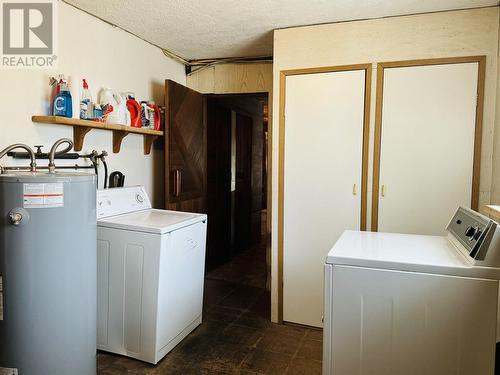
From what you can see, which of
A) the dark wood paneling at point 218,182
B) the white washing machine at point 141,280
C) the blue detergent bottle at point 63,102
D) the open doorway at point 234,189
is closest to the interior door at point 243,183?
the open doorway at point 234,189

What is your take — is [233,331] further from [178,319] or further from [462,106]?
[462,106]

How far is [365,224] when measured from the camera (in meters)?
2.81

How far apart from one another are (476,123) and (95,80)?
2659 millimetres

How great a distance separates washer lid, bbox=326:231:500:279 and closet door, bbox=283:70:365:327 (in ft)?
2.89

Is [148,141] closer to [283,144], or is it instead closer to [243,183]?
[283,144]

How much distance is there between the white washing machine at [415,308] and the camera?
1.49 metres

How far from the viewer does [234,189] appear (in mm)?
5066

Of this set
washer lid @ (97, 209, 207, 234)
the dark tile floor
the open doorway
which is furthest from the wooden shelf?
the dark tile floor

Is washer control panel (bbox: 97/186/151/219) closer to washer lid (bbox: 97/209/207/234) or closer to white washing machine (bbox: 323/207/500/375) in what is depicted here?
washer lid (bbox: 97/209/207/234)

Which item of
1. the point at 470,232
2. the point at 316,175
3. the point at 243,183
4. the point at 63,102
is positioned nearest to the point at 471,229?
the point at 470,232

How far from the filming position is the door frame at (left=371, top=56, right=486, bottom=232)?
2516mm

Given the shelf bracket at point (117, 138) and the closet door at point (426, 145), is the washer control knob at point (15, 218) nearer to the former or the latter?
the shelf bracket at point (117, 138)

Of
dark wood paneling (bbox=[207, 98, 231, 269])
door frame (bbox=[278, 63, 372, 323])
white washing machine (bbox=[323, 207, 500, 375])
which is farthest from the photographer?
dark wood paneling (bbox=[207, 98, 231, 269])

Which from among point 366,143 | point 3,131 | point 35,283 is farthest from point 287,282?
point 3,131
